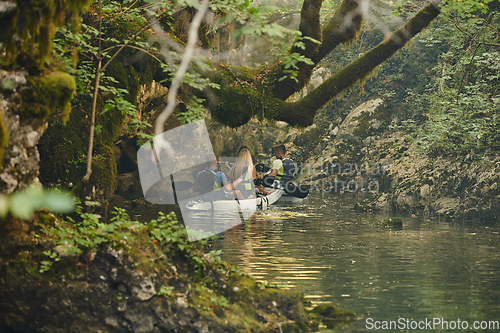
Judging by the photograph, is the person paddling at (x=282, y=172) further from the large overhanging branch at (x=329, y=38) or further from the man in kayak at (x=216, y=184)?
the large overhanging branch at (x=329, y=38)

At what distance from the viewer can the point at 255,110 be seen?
11.2 meters

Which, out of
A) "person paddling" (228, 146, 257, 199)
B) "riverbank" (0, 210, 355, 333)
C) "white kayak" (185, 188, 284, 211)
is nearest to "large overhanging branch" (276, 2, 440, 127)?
"person paddling" (228, 146, 257, 199)

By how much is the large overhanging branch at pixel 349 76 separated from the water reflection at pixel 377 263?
292cm

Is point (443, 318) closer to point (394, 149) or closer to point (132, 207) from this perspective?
point (132, 207)

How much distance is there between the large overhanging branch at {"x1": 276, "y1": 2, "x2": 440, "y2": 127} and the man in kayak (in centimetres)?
434

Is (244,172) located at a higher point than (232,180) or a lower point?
higher

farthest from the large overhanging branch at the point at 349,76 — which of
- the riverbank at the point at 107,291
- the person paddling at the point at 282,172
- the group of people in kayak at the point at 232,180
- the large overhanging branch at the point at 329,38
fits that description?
the riverbank at the point at 107,291

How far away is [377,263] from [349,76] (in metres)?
5.05

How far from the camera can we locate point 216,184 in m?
15.8

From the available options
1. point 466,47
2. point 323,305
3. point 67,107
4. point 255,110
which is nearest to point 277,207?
point 255,110

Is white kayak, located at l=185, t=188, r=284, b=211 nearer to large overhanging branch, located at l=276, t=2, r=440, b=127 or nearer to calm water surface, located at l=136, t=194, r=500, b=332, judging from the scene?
calm water surface, located at l=136, t=194, r=500, b=332

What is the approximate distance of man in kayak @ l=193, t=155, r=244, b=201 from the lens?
1548 centimetres

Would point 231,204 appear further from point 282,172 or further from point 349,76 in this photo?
point 349,76

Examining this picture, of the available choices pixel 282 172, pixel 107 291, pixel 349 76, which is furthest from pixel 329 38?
pixel 107 291
